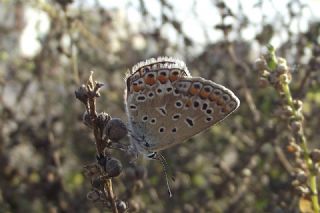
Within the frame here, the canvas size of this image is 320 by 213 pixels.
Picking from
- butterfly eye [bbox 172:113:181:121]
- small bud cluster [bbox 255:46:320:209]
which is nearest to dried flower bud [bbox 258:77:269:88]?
small bud cluster [bbox 255:46:320:209]

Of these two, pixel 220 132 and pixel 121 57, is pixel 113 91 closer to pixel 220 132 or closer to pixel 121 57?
pixel 121 57

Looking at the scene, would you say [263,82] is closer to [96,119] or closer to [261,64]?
[261,64]

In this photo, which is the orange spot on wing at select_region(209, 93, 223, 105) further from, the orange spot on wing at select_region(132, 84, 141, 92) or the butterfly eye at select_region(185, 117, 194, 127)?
the orange spot on wing at select_region(132, 84, 141, 92)

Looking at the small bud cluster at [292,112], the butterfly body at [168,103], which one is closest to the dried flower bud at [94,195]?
the butterfly body at [168,103]

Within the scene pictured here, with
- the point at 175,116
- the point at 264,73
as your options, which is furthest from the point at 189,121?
the point at 264,73

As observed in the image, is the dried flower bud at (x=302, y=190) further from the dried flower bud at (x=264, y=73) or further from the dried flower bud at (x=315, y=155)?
the dried flower bud at (x=264, y=73)

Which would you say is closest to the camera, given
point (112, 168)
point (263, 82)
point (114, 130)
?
point (112, 168)

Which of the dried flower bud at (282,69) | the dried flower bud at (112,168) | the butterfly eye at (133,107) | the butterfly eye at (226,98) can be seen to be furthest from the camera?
the butterfly eye at (133,107)
